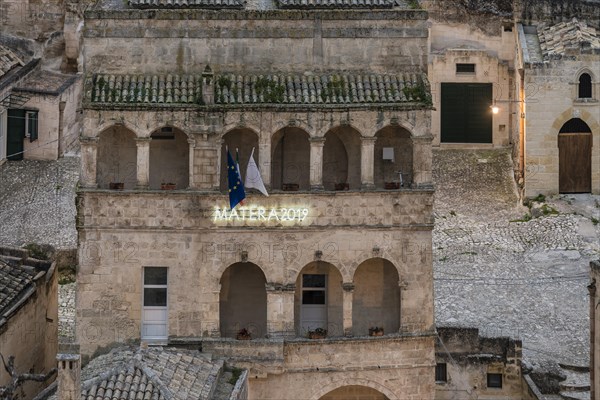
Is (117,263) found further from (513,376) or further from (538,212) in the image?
(538,212)

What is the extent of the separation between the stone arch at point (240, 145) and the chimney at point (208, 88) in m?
1.80

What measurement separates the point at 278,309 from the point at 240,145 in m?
5.61

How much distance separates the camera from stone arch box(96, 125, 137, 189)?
44.5 meters

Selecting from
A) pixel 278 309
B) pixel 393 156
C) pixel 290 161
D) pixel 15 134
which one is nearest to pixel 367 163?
pixel 393 156

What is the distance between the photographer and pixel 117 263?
43.1m

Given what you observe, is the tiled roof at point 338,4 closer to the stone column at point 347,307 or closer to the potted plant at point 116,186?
the potted plant at point 116,186

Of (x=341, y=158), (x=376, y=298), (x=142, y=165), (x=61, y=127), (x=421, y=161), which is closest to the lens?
(x=142, y=165)

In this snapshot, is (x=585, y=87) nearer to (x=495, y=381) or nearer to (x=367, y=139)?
(x=495, y=381)

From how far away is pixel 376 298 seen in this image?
4547 cm

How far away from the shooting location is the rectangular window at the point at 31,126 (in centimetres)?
6700

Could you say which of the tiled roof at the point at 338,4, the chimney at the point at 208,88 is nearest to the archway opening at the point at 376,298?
the chimney at the point at 208,88

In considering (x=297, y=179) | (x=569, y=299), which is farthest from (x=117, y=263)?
(x=569, y=299)

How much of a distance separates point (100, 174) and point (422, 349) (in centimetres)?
1172

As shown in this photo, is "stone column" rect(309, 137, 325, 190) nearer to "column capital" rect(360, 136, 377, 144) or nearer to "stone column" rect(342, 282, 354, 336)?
"column capital" rect(360, 136, 377, 144)
